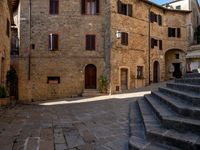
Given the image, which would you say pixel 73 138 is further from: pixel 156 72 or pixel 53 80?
pixel 156 72

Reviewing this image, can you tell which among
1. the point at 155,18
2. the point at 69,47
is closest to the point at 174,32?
the point at 155,18

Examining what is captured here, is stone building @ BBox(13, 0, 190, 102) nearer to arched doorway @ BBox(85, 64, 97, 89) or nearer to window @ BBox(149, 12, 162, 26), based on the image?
arched doorway @ BBox(85, 64, 97, 89)

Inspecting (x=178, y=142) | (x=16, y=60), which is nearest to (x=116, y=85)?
→ (x=16, y=60)

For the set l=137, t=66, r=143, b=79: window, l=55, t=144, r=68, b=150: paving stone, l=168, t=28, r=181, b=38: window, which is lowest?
l=55, t=144, r=68, b=150: paving stone

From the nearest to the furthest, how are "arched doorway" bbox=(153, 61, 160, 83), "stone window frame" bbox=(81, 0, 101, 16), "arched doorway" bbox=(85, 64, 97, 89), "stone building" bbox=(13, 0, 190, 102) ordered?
"stone building" bbox=(13, 0, 190, 102)
"arched doorway" bbox=(85, 64, 97, 89)
"stone window frame" bbox=(81, 0, 101, 16)
"arched doorway" bbox=(153, 61, 160, 83)

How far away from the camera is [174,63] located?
27062 millimetres

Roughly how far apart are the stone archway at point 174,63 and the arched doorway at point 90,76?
1072 cm

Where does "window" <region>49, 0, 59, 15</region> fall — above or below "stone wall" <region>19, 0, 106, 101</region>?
above

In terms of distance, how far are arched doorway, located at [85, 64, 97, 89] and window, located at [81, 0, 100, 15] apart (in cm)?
435

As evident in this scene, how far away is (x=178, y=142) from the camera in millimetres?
3795

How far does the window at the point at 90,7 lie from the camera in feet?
63.5

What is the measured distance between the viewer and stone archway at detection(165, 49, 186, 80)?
26.3 metres

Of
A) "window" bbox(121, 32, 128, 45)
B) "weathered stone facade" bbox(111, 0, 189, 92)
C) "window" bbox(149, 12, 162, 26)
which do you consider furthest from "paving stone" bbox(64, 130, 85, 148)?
"window" bbox(149, 12, 162, 26)

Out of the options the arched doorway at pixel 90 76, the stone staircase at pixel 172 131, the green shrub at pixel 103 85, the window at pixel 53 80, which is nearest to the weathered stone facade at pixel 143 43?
the green shrub at pixel 103 85
